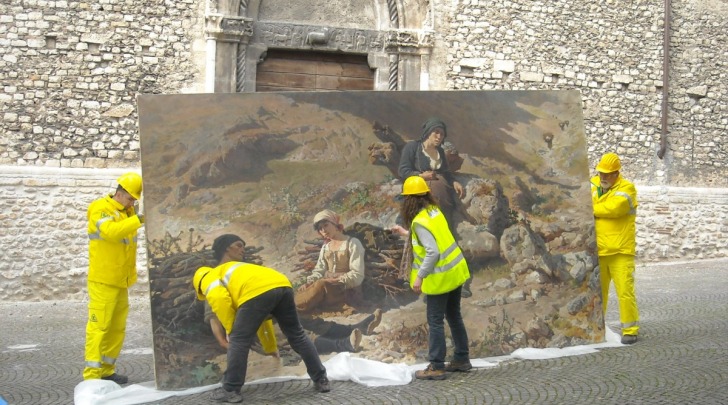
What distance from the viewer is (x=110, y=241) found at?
6566 mm

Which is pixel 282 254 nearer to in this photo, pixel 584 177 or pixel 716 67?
pixel 584 177

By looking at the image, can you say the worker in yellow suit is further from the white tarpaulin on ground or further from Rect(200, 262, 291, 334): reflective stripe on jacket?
the white tarpaulin on ground

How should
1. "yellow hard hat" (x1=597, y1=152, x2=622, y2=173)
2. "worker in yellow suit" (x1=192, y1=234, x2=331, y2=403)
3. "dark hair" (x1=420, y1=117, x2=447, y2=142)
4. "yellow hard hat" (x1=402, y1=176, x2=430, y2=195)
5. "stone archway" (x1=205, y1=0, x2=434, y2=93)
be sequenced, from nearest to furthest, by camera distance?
"worker in yellow suit" (x1=192, y1=234, x2=331, y2=403), "yellow hard hat" (x1=402, y1=176, x2=430, y2=195), "dark hair" (x1=420, y1=117, x2=447, y2=142), "yellow hard hat" (x1=597, y1=152, x2=622, y2=173), "stone archway" (x1=205, y1=0, x2=434, y2=93)

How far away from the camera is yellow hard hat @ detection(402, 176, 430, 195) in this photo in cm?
642

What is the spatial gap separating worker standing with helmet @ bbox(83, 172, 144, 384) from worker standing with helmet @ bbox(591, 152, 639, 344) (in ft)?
13.2

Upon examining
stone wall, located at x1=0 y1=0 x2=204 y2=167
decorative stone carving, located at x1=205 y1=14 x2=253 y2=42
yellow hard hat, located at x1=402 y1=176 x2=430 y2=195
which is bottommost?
yellow hard hat, located at x1=402 y1=176 x2=430 y2=195

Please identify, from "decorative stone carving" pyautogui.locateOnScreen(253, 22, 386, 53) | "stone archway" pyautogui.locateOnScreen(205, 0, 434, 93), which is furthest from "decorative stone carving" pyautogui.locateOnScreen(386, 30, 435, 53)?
"decorative stone carving" pyautogui.locateOnScreen(253, 22, 386, 53)

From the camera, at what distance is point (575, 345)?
737 cm

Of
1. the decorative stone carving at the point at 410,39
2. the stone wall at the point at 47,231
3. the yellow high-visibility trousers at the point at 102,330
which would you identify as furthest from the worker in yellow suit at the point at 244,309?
the decorative stone carving at the point at 410,39

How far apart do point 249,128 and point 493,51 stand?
24.0 feet

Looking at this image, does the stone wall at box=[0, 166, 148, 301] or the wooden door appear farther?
the wooden door

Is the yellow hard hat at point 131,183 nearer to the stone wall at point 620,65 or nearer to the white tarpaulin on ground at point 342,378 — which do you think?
the white tarpaulin on ground at point 342,378

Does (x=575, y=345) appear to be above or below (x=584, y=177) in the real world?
below

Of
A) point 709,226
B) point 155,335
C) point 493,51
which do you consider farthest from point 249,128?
point 709,226
